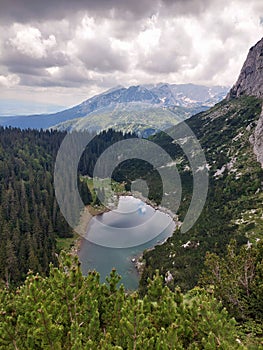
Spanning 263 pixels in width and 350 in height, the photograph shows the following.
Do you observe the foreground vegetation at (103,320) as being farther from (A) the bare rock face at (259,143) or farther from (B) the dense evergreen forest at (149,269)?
(A) the bare rock face at (259,143)

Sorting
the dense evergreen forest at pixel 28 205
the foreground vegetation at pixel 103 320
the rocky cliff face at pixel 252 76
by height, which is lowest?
the foreground vegetation at pixel 103 320

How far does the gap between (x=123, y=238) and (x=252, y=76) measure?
11517 cm

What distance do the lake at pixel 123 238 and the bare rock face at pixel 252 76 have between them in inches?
3229

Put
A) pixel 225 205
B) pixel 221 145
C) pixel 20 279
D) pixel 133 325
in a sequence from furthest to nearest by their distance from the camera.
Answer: pixel 221 145
pixel 225 205
pixel 20 279
pixel 133 325

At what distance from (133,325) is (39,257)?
62.9 m

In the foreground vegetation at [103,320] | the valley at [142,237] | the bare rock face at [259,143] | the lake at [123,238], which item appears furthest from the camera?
the bare rock face at [259,143]

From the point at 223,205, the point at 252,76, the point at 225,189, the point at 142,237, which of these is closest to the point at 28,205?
the point at 142,237

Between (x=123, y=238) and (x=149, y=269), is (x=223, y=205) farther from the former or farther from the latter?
(x=123, y=238)

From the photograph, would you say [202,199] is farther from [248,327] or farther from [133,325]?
[133,325]

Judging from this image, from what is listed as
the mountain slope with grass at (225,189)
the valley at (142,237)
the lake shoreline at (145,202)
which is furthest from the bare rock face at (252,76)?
the lake shoreline at (145,202)

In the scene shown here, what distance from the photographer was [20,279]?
6350 cm

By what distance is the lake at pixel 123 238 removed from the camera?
237 feet

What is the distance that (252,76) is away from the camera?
487ft

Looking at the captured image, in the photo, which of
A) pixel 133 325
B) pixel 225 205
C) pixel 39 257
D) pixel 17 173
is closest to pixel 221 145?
pixel 225 205
